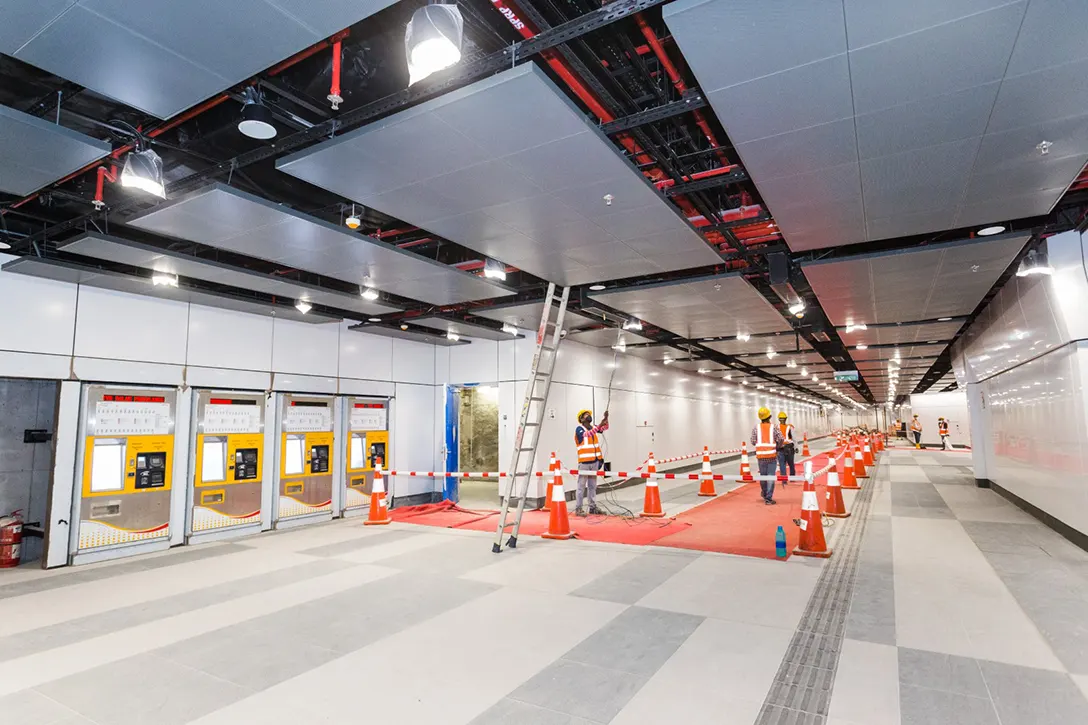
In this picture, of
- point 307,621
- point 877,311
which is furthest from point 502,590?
point 877,311

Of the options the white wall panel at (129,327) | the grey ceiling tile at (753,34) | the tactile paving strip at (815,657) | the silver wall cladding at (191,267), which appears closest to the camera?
the grey ceiling tile at (753,34)

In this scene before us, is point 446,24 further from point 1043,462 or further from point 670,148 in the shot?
point 1043,462

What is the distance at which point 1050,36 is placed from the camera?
284cm

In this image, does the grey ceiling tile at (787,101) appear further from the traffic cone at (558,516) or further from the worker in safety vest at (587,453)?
the worker in safety vest at (587,453)

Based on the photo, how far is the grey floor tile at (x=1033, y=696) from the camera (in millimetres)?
2988

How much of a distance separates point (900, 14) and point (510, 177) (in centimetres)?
268

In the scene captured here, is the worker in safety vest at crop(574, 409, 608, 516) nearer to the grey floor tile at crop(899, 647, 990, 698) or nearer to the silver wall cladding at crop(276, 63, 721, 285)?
the silver wall cladding at crop(276, 63, 721, 285)

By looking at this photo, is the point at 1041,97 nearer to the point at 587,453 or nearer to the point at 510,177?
the point at 510,177

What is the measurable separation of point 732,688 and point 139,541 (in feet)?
26.2

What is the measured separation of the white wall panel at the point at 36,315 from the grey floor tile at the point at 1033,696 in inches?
387

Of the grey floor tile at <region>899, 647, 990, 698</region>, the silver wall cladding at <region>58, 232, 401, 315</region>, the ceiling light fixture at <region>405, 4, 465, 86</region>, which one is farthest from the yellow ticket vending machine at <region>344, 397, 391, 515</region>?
the ceiling light fixture at <region>405, 4, 465, 86</region>

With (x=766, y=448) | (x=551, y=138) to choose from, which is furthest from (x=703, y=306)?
(x=551, y=138)

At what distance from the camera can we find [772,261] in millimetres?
7141

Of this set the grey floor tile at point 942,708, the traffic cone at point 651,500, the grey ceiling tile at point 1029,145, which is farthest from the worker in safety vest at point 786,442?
the grey floor tile at point 942,708
